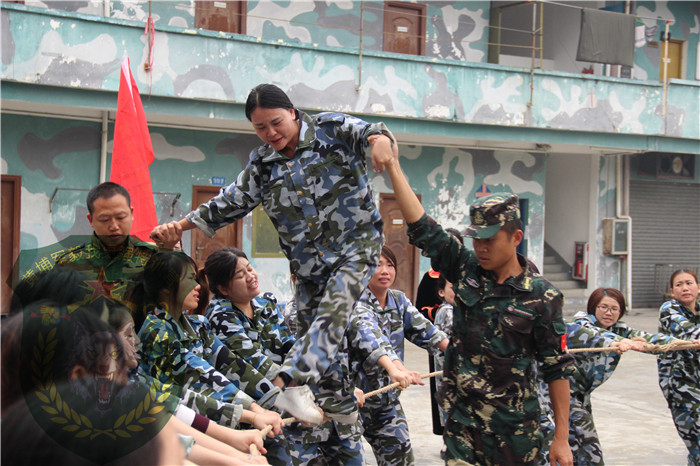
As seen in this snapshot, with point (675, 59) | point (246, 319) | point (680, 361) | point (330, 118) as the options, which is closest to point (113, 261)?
point (246, 319)

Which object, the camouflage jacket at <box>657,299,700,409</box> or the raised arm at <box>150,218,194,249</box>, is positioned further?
the camouflage jacket at <box>657,299,700,409</box>

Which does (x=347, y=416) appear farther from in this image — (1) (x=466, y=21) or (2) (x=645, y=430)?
(1) (x=466, y=21)

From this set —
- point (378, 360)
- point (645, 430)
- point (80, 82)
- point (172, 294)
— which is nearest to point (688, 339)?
point (645, 430)

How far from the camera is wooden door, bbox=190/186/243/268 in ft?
45.9

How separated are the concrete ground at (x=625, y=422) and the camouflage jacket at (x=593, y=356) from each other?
1.37m

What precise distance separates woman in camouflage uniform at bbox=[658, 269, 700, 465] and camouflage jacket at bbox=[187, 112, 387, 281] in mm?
3197

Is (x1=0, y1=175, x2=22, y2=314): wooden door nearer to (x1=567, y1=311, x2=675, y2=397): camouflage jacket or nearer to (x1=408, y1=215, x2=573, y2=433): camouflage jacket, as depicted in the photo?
(x1=567, y1=311, x2=675, y2=397): camouflage jacket

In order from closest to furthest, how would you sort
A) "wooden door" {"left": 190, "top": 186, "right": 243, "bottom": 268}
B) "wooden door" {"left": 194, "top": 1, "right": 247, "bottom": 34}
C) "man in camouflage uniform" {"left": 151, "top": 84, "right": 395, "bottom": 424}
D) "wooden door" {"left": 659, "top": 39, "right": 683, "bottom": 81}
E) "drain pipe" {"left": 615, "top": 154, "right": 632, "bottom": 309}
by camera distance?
1. "man in camouflage uniform" {"left": 151, "top": 84, "right": 395, "bottom": 424}
2. "wooden door" {"left": 190, "top": 186, "right": 243, "bottom": 268}
3. "wooden door" {"left": 194, "top": 1, "right": 247, "bottom": 34}
4. "drain pipe" {"left": 615, "top": 154, "right": 632, "bottom": 309}
5. "wooden door" {"left": 659, "top": 39, "right": 683, "bottom": 81}

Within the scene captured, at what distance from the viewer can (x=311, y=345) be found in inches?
132

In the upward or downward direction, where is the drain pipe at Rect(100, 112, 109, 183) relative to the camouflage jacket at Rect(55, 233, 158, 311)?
upward

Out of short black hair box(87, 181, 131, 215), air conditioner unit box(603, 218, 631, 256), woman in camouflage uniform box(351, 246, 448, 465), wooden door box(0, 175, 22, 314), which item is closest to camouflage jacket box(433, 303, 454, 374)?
woman in camouflage uniform box(351, 246, 448, 465)

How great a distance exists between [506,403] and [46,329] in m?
2.05

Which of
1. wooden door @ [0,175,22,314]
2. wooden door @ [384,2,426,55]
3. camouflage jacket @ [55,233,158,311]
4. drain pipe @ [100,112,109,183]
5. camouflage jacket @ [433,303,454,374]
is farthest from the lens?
wooden door @ [384,2,426,55]

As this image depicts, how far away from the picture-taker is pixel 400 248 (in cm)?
1598
